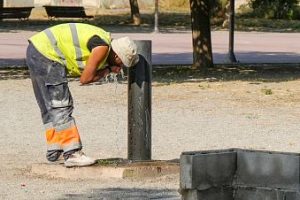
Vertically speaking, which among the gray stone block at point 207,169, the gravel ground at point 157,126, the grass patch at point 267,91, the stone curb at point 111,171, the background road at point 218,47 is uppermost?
the gray stone block at point 207,169

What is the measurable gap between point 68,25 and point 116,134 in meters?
3.47

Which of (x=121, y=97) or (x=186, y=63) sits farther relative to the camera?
(x=186, y=63)

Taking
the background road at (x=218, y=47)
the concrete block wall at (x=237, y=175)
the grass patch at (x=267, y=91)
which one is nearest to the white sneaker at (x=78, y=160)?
the concrete block wall at (x=237, y=175)

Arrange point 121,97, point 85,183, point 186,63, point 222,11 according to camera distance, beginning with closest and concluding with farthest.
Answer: point 85,183
point 121,97
point 186,63
point 222,11

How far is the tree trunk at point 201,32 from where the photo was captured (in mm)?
20906

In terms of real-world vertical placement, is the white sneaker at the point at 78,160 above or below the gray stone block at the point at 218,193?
below

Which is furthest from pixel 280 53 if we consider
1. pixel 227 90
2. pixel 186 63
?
pixel 227 90

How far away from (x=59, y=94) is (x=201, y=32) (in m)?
12.7

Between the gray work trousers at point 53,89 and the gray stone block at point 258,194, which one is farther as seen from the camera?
the gray work trousers at point 53,89

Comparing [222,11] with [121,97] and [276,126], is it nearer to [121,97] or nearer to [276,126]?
[121,97]

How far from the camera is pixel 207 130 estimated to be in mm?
12188

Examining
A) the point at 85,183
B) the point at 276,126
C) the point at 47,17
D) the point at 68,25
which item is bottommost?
the point at 47,17

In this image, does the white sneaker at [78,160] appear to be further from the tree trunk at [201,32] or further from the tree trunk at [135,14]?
the tree trunk at [135,14]

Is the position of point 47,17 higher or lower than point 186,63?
lower
